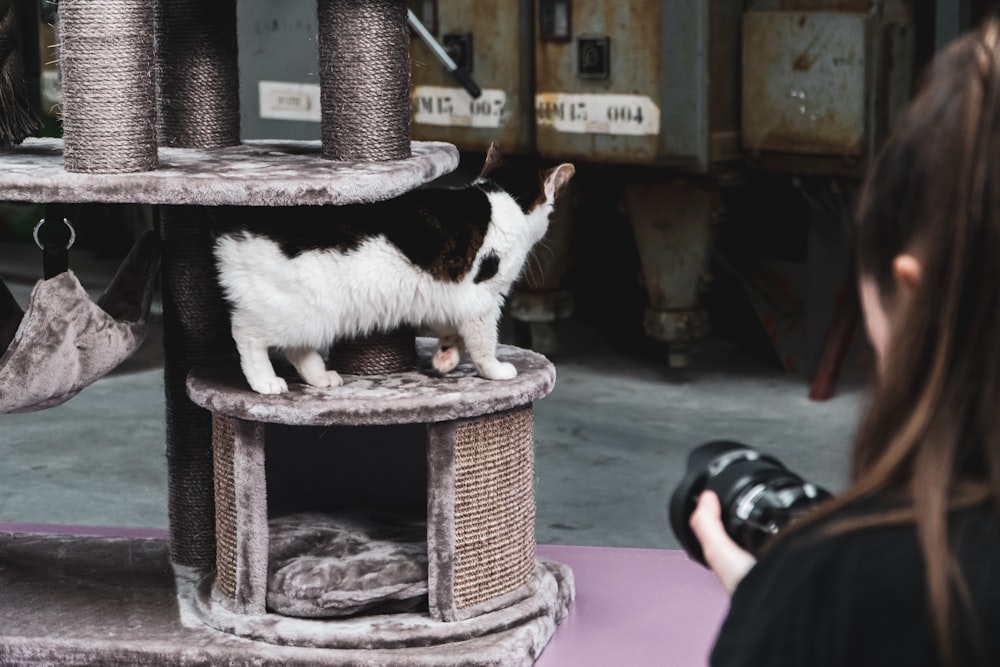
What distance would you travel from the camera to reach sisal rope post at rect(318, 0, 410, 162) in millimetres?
2070

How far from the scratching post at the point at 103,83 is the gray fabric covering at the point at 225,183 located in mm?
32

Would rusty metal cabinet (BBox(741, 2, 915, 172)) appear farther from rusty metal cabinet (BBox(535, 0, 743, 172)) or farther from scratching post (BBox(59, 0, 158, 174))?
scratching post (BBox(59, 0, 158, 174))

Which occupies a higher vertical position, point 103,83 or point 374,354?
point 103,83

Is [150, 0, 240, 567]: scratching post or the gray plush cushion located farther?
[150, 0, 240, 567]: scratching post

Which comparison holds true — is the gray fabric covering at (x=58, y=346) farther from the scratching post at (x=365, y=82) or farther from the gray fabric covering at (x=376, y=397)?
the scratching post at (x=365, y=82)

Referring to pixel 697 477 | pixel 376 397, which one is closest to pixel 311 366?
pixel 376 397

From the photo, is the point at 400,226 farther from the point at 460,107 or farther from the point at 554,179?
the point at 460,107

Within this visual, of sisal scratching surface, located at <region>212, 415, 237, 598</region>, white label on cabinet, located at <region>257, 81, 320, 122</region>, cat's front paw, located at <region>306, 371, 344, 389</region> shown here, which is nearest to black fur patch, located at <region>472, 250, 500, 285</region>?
cat's front paw, located at <region>306, 371, 344, 389</region>

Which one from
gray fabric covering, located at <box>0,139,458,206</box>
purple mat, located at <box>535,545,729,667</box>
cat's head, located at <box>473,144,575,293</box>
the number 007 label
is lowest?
purple mat, located at <box>535,545,729,667</box>

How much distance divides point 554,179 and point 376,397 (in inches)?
17.0

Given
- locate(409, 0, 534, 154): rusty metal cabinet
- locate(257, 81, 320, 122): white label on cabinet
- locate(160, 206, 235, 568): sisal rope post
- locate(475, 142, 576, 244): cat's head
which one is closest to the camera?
locate(475, 142, 576, 244): cat's head

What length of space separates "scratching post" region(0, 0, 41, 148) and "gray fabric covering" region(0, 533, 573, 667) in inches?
26.6

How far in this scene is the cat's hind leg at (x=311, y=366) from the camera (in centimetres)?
210

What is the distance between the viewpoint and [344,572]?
2.07m
